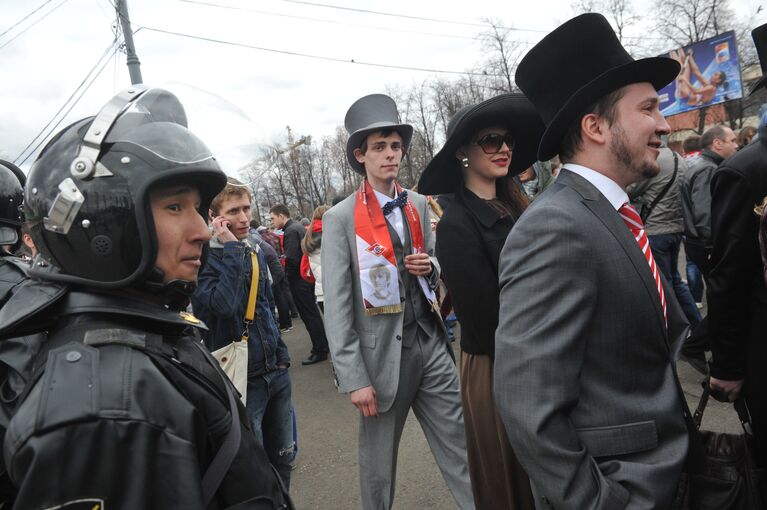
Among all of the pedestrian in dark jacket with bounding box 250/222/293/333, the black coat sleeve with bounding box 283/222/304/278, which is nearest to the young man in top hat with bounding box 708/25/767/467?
the pedestrian in dark jacket with bounding box 250/222/293/333

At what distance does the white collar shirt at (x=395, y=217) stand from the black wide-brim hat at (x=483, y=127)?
271mm

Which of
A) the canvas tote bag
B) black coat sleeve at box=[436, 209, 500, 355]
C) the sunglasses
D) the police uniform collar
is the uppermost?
the sunglasses

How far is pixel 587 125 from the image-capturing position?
5.86 ft

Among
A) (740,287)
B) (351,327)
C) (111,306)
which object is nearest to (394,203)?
(351,327)

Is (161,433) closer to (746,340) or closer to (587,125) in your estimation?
(587,125)

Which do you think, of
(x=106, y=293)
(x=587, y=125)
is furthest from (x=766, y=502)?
(x=106, y=293)

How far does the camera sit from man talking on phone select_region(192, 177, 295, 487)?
3008 mm

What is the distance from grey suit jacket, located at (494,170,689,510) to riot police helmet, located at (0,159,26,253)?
9.89 feet

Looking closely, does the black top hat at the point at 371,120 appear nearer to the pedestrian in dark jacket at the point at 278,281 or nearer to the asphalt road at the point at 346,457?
the pedestrian in dark jacket at the point at 278,281

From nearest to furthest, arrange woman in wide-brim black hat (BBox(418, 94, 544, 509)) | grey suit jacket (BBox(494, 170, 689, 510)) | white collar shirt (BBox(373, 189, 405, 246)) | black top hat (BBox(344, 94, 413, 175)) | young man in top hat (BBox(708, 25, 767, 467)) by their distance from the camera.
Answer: grey suit jacket (BBox(494, 170, 689, 510)) < young man in top hat (BBox(708, 25, 767, 467)) < woman in wide-brim black hat (BBox(418, 94, 544, 509)) < white collar shirt (BBox(373, 189, 405, 246)) < black top hat (BBox(344, 94, 413, 175))

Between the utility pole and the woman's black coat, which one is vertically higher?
the utility pole

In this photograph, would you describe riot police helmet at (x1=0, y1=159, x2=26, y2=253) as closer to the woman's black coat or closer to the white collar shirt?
the white collar shirt

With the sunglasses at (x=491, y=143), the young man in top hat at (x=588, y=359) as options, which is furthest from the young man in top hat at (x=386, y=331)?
the young man in top hat at (x=588, y=359)

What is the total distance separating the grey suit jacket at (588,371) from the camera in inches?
57.8
